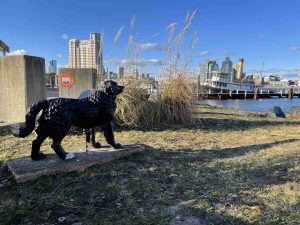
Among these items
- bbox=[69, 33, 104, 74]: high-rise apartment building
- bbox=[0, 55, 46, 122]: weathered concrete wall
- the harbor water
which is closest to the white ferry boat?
the harbor water

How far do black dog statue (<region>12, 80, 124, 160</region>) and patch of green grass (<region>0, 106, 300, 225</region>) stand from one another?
0.36 m

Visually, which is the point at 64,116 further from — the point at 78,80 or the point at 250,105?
the point at 250,105

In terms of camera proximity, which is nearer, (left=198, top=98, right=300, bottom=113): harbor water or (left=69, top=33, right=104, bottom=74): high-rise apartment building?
(left=69, top=33, right=104, bottom=74): high-rise apartment building

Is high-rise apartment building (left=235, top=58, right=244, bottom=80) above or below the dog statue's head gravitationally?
above

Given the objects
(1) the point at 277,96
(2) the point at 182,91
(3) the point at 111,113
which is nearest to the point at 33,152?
(3) the point at 111,113

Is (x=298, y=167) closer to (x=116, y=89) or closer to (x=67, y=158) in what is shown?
(x=116, y=89)

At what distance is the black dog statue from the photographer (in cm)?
254

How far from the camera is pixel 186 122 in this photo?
532 centimetres

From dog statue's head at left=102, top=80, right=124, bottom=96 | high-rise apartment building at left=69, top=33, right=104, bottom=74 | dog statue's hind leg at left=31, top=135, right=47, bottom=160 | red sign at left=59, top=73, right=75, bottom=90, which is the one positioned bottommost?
dog statue's hind leg at left=31, top=135, right=47, bottom=160

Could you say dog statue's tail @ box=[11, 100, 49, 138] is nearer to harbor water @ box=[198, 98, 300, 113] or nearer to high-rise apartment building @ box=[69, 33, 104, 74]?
high-rise apartment building @ box=[69, 33, 104, 74]

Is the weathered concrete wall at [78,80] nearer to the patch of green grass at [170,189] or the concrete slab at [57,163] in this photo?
the patch of green grass at [170,189]

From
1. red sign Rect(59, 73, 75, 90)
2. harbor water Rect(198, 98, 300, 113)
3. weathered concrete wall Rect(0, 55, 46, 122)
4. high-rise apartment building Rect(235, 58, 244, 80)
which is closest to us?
weathered concrete wall Rect(0, 55, 46, 122)

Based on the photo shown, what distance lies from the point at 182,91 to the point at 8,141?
117 inches

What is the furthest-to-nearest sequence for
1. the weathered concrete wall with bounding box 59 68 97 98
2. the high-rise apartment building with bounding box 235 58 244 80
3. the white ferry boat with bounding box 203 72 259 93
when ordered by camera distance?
the high-rise apartment building with bounding box 235 58 244 80 → the white ferry boat with bounding box 203 72 259 93 → the weathered concrete wall with bounding box 59 68 97 98
